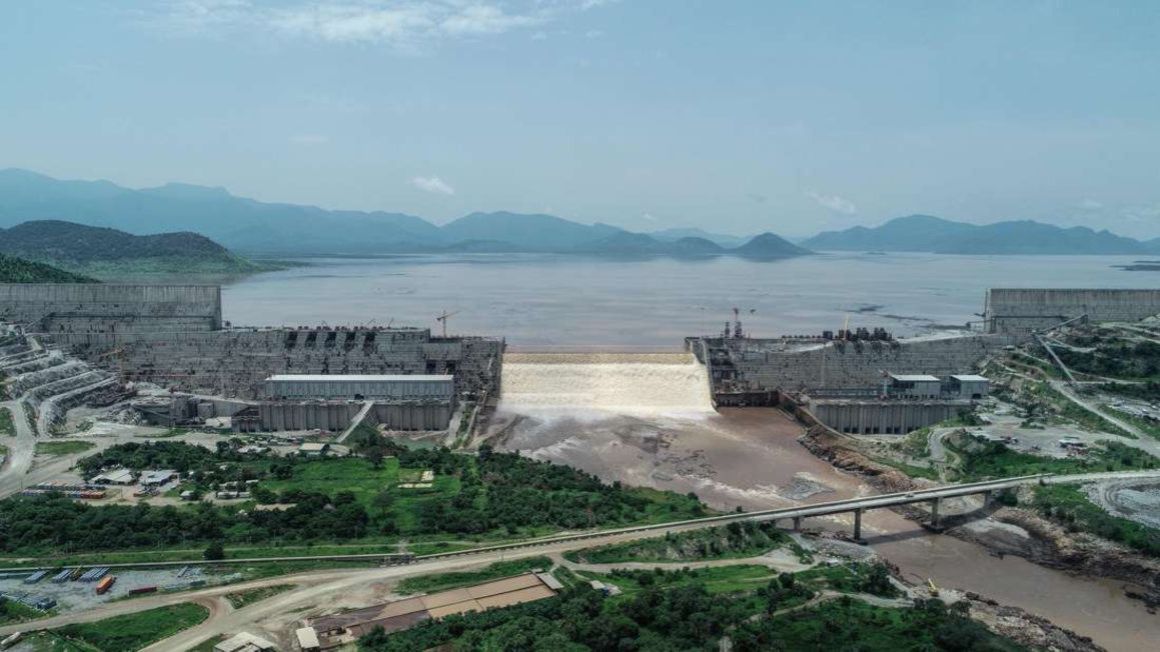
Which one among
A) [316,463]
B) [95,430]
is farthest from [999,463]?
[95,430]

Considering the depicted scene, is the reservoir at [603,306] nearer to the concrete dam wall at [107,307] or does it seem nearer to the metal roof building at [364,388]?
the metal roof building at [364,388]

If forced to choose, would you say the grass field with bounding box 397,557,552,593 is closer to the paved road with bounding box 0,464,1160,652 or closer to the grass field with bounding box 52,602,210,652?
the paved road with bounding box 0,464,1160,652

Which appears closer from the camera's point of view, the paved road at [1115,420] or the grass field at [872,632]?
the grass field at [872,632]

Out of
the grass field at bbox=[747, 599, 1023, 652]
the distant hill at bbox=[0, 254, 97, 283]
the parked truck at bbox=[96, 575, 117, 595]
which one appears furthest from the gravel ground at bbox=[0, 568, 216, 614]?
the distant hill at bbox=[0, 254, 97, 283]

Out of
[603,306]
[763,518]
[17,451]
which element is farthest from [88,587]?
[603,306]

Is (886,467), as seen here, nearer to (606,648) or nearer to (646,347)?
(606,648)

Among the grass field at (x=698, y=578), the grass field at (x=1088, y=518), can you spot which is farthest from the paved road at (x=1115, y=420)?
the grass field at (x=698, y=578)
